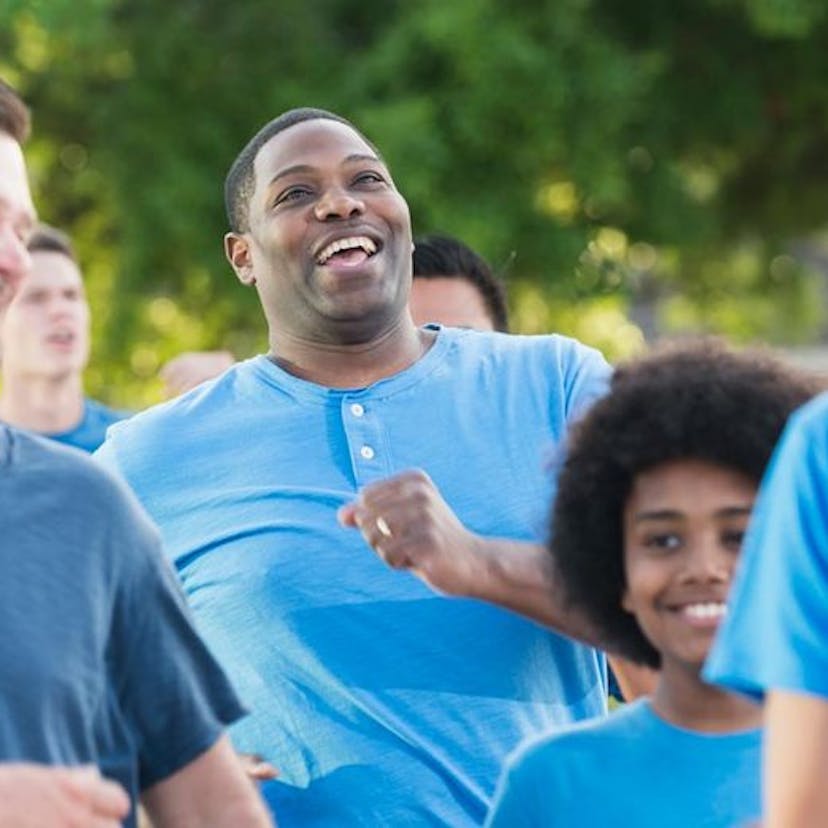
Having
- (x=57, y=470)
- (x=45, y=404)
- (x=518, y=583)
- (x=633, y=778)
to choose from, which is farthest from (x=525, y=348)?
(x=45, y=404)

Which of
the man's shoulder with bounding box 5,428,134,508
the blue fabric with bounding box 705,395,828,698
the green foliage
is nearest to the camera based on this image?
the blue fabric with bounding box 705,395,828,698

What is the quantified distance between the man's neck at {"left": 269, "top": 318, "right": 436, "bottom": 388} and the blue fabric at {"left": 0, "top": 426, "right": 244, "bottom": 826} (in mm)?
1500

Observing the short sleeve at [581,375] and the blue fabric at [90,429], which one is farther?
the blue fabric at [90,429]

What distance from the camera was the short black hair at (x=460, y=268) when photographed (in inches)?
270

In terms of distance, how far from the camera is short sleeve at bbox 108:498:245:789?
3.50 m

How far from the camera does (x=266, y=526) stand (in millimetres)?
4828

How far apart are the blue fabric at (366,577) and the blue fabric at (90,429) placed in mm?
3721

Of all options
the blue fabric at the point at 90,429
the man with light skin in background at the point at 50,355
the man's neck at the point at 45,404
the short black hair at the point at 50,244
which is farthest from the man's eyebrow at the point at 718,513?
the short black hair at the point at 50,244

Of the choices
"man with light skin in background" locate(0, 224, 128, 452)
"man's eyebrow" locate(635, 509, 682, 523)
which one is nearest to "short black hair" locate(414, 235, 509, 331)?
"man with light skin in background" locate(0, 224, 128, 452)

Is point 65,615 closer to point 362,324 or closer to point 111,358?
point 362,324

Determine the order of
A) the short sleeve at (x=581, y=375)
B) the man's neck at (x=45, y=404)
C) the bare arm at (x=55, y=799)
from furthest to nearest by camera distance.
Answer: the man's neck at (x=45, y=404)
the short sleeve at (x=581, y=375)
the bare arm at (x=55, y=799)

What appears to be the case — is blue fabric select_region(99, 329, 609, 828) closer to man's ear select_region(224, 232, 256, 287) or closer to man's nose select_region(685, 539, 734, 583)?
man's ear select_region(224, 232, 256, 287)

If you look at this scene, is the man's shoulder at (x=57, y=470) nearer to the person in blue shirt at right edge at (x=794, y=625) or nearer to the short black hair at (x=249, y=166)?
the person in blue shirt at right edge at (x=794, y=625)

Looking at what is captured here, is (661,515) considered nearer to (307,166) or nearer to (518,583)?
(518,583)
